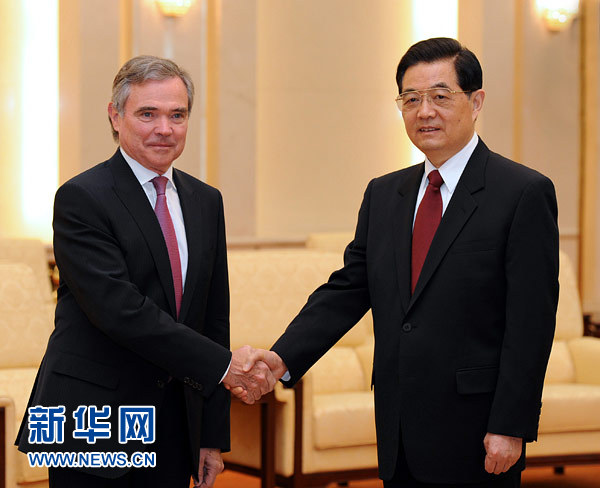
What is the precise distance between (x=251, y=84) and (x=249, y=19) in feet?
1.58

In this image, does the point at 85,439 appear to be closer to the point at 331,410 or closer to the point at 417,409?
the point at 417,409

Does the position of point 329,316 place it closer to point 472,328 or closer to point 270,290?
point 472,328

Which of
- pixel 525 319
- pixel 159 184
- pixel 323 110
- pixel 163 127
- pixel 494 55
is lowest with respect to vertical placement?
pixel 525 319

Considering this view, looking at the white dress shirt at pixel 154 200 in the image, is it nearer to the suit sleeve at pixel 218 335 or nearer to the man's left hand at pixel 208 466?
the suit sleeve at pixel 218 335

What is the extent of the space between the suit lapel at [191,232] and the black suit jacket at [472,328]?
1.67 feet

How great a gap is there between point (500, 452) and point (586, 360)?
3033 millimetres

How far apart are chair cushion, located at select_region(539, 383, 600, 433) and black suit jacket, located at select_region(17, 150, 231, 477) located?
8.42 ft

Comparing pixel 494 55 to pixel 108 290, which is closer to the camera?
pixel 108 290

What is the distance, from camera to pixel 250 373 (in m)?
2.70

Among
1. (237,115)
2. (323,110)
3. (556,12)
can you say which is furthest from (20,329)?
(556,12)

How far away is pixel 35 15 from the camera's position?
667 cm

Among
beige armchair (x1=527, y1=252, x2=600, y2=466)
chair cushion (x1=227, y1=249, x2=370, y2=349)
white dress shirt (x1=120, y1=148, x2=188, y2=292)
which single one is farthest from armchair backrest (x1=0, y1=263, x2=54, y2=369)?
beige armchair (x1=527, y1=252, x2=600, y2=466)

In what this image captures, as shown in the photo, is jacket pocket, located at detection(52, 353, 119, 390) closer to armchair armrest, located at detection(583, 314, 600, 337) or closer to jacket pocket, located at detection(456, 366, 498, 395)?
jacket pocket, located at detection(456, 366, 498, 395)

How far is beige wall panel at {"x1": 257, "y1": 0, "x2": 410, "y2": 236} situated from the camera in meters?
7.29
